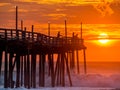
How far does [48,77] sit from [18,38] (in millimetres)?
23894

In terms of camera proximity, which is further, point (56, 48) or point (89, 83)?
point (89, 83)

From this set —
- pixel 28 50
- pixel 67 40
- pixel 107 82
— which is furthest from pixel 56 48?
pixel 107 82

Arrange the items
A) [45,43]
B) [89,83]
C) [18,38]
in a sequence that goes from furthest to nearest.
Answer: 1. [89,83]
2. [45,43]
3. [18,38]

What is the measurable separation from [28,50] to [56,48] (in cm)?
866

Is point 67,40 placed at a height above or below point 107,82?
above

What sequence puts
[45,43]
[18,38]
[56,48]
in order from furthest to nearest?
[56,48] → [45,43] → [18,38]

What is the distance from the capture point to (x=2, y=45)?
193ft

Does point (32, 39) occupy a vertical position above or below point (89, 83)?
above

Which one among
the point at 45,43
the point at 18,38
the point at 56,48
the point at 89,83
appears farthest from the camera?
the point at 89,83

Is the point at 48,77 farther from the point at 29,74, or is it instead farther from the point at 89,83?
the point at 29,74

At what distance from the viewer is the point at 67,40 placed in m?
71.6

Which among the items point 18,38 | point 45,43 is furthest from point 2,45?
point 45,43

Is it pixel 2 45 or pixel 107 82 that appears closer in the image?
pixel 2 45

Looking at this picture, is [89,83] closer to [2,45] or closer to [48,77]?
[48,77]
